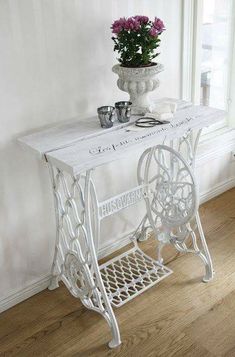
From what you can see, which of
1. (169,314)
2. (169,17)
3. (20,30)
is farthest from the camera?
(169,17)

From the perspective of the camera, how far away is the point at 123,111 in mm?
1705

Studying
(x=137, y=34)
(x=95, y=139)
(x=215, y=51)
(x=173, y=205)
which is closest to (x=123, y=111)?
(x=95, y=139)

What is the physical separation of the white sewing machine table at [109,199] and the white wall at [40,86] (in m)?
0.09

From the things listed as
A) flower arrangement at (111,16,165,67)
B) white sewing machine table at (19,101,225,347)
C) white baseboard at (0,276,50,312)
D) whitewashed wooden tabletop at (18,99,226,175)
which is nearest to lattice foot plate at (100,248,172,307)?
white sewing machine table at (19,101,225,347)

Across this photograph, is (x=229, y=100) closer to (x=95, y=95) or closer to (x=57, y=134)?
(x=95, y=95)

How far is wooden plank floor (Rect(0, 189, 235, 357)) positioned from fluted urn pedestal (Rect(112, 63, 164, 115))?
0.88 meters

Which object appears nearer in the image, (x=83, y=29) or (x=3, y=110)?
(x=3, y=110)

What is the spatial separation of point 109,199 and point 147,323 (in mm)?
571

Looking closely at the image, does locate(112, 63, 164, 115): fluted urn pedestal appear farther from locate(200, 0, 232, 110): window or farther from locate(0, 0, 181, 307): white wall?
locate(200, 0, 232, 110): window

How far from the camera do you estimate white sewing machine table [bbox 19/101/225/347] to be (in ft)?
5.08

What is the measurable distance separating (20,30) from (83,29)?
301 millimetres

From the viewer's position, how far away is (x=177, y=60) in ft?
7.25

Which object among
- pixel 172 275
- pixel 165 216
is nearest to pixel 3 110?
pixel 165 216

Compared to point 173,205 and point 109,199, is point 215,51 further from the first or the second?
point 109,199
